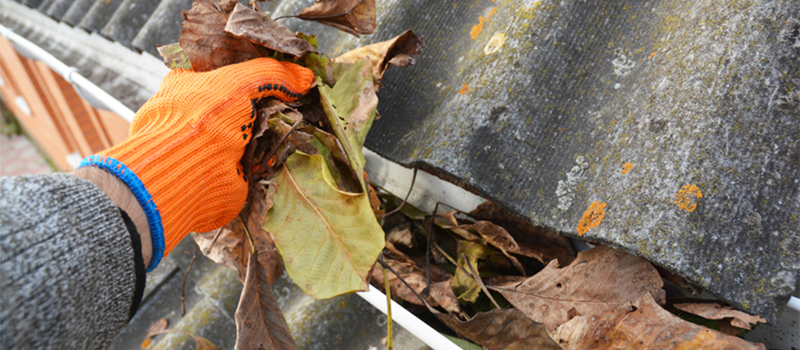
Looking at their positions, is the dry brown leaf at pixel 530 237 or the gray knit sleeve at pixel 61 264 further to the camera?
the dry brown leaf at pixel 530 237

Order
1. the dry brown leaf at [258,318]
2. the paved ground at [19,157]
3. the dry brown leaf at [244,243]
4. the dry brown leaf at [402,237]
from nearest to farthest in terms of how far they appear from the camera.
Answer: the dry brown leaf at [258,318], the dry brown leaf at [244,243], the dry brown leaf at [402,237], the paved ground at [19,157]

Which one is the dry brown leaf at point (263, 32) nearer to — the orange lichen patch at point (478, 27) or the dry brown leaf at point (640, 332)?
the orange lichen patch at point (478, 27)

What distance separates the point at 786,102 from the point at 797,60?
0.09m

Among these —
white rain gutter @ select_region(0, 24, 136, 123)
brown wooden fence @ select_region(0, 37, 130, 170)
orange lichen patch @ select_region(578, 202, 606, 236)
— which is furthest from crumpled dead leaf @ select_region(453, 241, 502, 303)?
brown wooden fence @ select_region(0, 37, 130, 170)

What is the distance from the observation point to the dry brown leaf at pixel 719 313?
757mm

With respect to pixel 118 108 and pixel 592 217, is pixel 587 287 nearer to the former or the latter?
pixel 592 217

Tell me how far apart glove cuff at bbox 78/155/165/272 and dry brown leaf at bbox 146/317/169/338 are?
982mm

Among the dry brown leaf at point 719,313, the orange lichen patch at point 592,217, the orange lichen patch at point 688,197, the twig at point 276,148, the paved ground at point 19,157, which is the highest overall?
the twig at point 276,148

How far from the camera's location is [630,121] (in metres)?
0.95

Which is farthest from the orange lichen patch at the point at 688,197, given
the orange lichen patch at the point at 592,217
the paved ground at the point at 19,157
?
the paved ground at the point at 19,157

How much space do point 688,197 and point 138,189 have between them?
99 centimetres

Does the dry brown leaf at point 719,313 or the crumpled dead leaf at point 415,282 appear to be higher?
the dry brown leaf at point 719,313

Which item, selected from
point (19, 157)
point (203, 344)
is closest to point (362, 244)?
point (203, 344)

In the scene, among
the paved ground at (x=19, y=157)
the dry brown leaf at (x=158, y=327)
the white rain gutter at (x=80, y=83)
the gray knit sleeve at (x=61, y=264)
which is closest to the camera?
the gray knit sleeve at (x=61, y=264)
